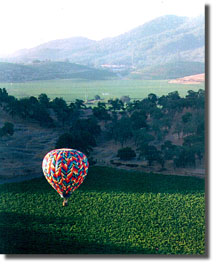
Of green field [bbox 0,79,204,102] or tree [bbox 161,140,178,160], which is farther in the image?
tree [bbox 161,140,178,160]

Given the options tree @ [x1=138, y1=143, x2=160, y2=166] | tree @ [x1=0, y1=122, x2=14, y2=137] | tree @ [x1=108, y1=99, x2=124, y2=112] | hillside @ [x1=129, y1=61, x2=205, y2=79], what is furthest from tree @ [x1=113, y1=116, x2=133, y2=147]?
tree @ [x1=0, y1=122, x2=14, y2=137]

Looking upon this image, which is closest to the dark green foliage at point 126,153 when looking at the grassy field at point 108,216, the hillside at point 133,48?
the grassy field at point 108,216

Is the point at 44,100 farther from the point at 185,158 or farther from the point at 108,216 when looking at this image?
the point at 185,158

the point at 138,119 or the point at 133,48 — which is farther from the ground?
the point at 133,48

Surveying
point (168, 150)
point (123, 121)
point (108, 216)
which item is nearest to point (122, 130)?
point (123, 121)

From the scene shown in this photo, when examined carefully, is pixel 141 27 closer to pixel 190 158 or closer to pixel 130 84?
pixel 130 84

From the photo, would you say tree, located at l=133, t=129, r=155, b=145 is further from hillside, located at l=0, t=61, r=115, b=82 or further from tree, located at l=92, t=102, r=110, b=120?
hillside, located at l=0, t=61, r=115, b=82

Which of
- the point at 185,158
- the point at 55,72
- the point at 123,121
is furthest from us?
the point at 123,121
